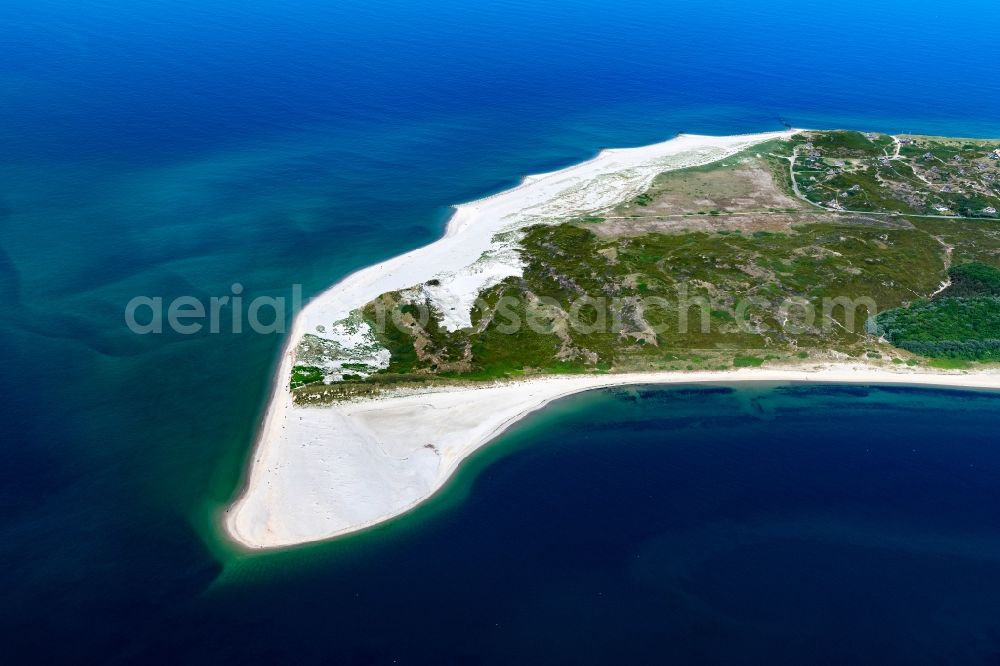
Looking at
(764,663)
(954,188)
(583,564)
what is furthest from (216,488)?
(954,188)

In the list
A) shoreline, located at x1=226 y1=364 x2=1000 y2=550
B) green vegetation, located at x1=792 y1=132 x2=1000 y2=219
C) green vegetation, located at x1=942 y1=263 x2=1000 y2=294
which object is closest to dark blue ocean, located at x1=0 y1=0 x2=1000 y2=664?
shoreline, located at x1=226 y1=364 x2=1000 y2=550

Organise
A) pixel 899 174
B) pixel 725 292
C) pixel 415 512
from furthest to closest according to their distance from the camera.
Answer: pixel 899 174 < pixel 725 292 < pixel 415 512

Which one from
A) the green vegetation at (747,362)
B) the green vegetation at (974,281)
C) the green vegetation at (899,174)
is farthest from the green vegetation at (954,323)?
the green vegetation at (899,174)

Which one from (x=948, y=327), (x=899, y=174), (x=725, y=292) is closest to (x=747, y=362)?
(x=725, y=292)

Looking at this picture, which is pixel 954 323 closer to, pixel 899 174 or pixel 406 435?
pixel 899 174

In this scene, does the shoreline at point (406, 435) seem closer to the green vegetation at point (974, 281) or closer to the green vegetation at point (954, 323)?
the green vegetation at point (954, 323)

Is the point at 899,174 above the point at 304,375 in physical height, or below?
above

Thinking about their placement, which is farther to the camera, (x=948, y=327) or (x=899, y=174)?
(x=899, y=174)

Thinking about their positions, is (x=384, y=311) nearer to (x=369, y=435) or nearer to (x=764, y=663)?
(x=369, y=435)
